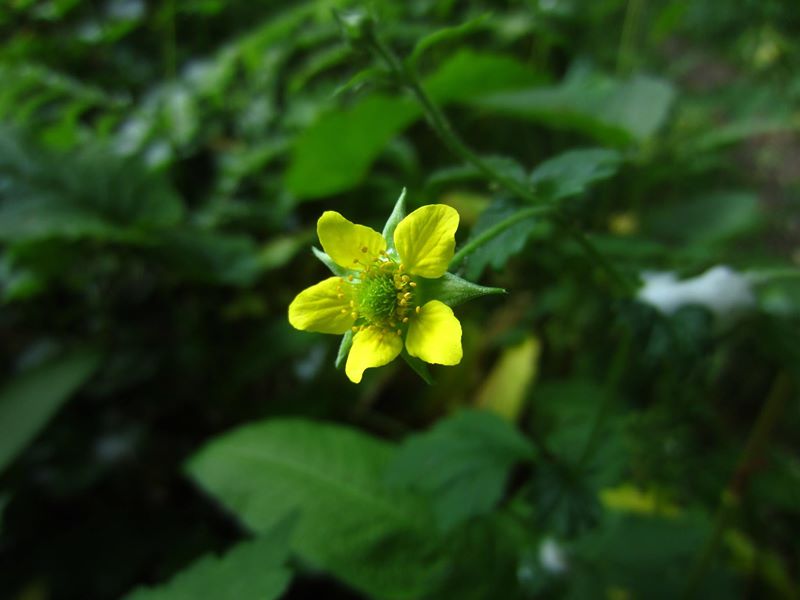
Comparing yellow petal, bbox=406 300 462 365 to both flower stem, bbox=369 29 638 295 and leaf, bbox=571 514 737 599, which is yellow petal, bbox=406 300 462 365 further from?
leaf, bbox=571 514 737 599

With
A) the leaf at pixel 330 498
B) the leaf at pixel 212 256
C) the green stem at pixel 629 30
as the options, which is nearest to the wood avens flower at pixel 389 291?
the leaf at pixel 330 498

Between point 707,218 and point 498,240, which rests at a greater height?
point 498,240

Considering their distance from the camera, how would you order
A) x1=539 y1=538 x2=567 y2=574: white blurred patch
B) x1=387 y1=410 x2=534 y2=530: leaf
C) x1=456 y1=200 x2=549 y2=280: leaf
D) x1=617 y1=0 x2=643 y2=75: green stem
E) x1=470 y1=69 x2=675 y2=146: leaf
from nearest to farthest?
1. x1=456 y1=200 x2=549 y2=280: leaf
2. x1=387 y1=410 x2=534 y2=530: leaf
3. x1=539 y1=538 x2=567 y2=574: white blurred patch
4. x1=470 y1=69 x2=675 y2=146: leaf
5. x1=617 y1=0 x2=643 y2=75: green stem

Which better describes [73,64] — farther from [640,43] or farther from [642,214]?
[640,43]

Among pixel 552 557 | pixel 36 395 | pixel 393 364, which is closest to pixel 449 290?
pixel 552 557

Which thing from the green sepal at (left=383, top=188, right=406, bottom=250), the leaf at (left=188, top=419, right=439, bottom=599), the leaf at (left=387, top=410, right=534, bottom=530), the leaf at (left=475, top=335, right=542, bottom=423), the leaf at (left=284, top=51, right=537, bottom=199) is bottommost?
the leaf at (left=475, top=335, right=542, bottom=423)

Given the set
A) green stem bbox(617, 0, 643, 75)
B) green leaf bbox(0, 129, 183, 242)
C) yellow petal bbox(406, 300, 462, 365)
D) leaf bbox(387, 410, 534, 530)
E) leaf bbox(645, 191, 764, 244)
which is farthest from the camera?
green stem bbox(617, 0, 643, 75)

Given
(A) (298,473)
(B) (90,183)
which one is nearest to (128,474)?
(A) (298,473)

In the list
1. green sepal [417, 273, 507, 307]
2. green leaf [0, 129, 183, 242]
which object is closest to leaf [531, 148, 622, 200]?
green sepal [417, 273, 507, 307]

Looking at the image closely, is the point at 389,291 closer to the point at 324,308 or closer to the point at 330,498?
the point at 324,308
